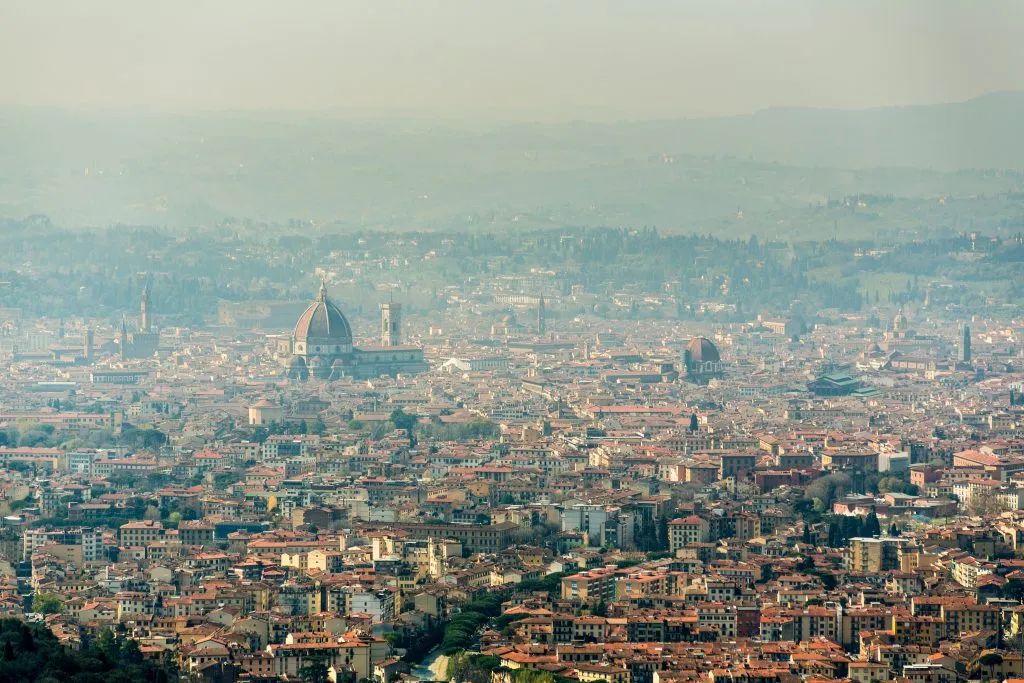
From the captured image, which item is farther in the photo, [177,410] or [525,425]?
[177,410]

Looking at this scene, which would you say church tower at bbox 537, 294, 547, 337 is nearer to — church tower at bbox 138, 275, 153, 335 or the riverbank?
church tower at bbox 138, 275, 153, 335

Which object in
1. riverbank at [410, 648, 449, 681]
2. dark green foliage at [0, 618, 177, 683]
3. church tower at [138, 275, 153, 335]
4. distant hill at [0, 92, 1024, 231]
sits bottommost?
riverbank at [410, 648, 449, 681]

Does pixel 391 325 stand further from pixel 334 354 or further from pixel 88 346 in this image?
pixel 88 346

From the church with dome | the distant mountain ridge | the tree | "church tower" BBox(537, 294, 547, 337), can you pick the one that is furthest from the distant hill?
the tree

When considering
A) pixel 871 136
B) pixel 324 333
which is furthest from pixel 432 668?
pixel 871 136

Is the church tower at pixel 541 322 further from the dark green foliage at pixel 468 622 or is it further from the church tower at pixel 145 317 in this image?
the dark green foliage at pixel 468 622

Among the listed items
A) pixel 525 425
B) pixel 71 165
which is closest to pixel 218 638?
pixel 525 425

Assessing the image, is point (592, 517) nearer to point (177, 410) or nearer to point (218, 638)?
point (218, 638)
